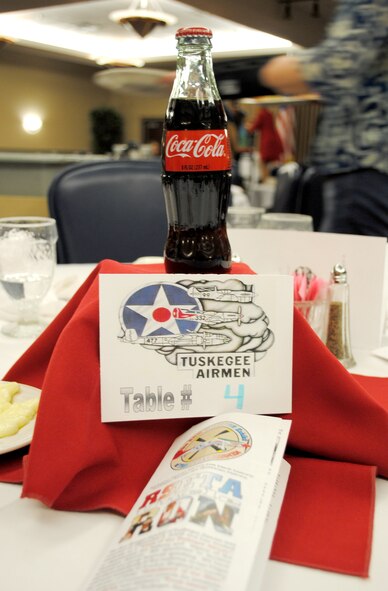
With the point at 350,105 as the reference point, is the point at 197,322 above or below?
below

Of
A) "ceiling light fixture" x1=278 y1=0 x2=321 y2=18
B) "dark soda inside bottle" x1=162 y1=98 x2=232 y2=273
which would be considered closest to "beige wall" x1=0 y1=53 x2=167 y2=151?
"ceiling light fixture" x1=278 y1=0 x2=321 y2=18

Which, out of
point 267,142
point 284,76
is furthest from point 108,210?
point 267,142

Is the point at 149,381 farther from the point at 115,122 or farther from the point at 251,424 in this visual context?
the point at 115,122

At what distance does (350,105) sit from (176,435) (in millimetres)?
1069

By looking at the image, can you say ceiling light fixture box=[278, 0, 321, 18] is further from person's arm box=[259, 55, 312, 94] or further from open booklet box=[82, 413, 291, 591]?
open booklet box=[82, 413, 291, 591]

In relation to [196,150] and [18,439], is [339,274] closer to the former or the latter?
[196,150]

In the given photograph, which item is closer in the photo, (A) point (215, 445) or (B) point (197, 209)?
(A) point (215, 445)

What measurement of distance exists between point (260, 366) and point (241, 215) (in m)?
0.66

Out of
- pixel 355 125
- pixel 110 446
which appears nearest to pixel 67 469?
pixel 110 446

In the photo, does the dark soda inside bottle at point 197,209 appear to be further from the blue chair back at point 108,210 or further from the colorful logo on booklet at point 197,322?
the blue chair back at point 108,210

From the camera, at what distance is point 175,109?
654mm

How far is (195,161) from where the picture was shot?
2.10 ft

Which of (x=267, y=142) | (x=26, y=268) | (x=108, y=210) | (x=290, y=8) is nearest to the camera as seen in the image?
(x=26, y=268)

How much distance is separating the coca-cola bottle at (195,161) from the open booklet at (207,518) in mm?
253
